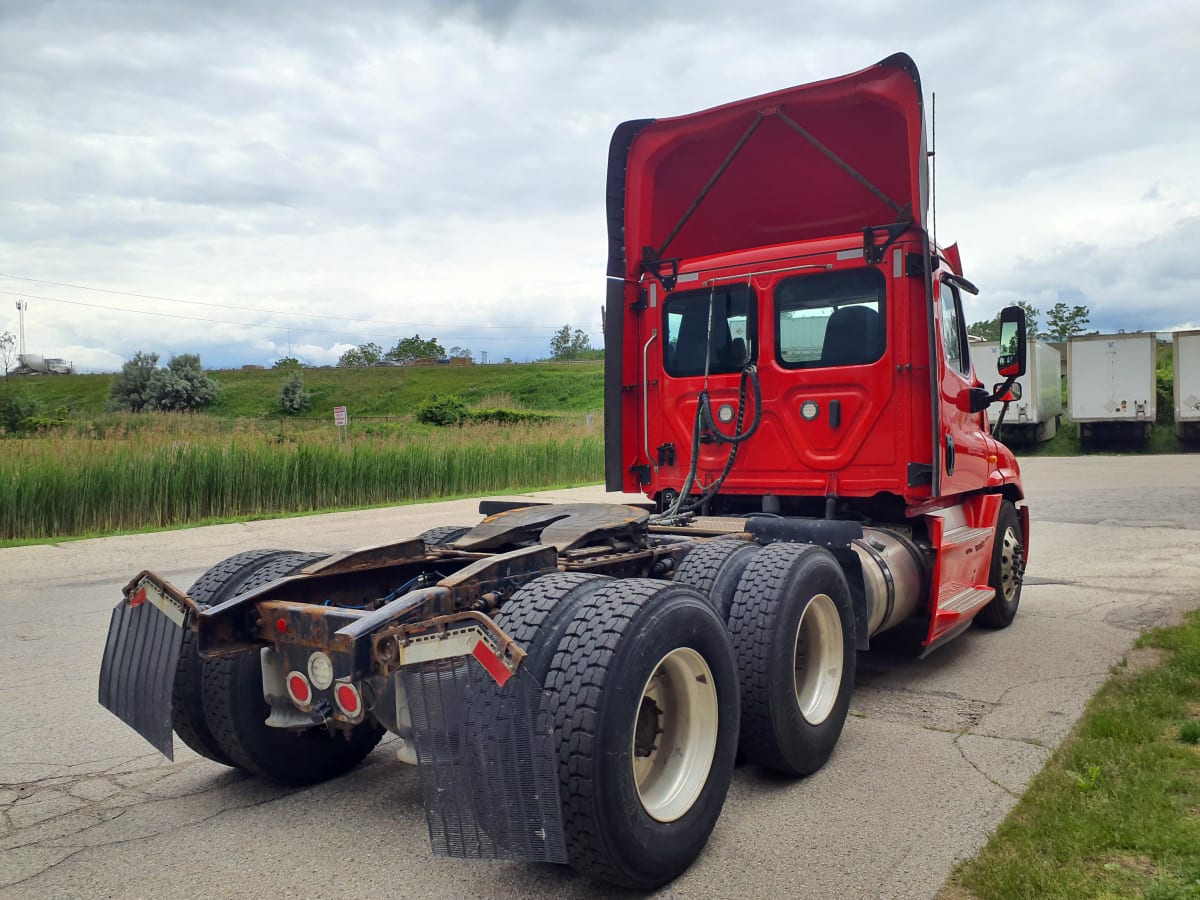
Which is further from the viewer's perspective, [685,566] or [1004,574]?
[1004,574]

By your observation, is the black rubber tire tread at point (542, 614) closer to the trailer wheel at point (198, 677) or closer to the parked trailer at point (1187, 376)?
the trailer wheel at point (198, 677)

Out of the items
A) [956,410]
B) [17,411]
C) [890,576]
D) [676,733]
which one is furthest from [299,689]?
[17,411]

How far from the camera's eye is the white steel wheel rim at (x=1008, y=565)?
274 inches

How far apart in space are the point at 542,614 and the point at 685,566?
4.53 ft

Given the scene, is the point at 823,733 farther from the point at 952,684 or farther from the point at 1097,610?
the point at 1097,610

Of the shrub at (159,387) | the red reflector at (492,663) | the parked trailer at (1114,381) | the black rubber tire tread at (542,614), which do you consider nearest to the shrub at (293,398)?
the shrub at (159,387)

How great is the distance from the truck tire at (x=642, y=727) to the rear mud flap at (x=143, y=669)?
1490 millimetres

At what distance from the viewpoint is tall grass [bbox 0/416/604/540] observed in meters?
13.3

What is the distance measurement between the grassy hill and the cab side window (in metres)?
52.7

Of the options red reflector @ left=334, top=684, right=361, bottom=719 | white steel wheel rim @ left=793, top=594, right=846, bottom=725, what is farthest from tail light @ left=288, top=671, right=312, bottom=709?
white steel wheel rim @ left=793, top=594, right=846, bottom=725

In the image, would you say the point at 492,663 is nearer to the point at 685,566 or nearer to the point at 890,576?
the point at 685,566

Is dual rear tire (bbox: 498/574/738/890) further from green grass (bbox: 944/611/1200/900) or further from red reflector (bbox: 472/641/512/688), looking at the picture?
green grass (bbox: 944/611/1200/900)

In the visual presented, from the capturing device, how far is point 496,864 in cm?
328

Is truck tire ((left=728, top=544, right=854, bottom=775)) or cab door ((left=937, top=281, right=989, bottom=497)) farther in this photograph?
cab door ((left=937, top=281, right=989, bottom=497))
